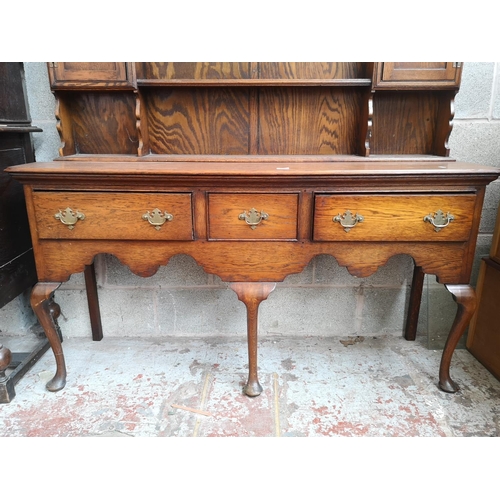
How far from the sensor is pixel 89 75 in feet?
5.10

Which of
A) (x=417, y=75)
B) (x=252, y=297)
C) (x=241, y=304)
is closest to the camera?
(x=252, y=297)

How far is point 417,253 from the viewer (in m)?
1.41

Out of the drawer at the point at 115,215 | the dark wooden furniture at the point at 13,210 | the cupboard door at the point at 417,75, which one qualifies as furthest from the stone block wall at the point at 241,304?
the cupboard door at the point at 417,75

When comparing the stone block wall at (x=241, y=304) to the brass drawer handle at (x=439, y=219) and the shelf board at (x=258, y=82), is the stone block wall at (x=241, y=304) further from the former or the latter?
the shelf board at (x=258, y=82)

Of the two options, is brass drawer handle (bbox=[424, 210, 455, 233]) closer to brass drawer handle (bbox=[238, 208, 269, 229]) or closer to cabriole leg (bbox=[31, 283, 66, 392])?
brass drawer handle (bbox=[238, 208, 269, 229])

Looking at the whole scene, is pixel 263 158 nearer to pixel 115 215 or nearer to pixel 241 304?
pixel 115 215

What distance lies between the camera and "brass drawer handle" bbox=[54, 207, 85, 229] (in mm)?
1374

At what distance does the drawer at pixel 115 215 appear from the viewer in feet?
4.46

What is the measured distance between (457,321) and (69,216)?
1472 millimetres

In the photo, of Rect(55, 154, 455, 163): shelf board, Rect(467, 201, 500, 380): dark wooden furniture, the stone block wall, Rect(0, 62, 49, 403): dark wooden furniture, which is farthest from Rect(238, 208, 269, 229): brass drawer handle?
Rect(467, 201, 500, 380): dark wooden furniture

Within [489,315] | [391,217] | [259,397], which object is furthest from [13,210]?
[489,315]

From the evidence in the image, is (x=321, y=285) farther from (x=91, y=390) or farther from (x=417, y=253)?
(x=91, y=390)

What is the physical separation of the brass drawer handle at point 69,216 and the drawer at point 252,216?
0.45 meters

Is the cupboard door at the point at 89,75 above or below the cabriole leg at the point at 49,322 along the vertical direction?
above
